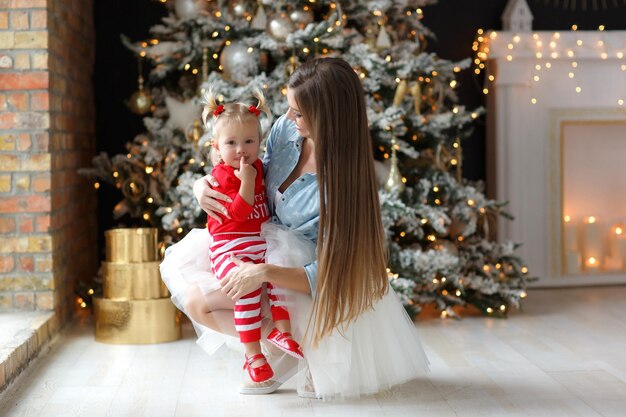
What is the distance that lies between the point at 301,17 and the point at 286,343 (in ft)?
6.54

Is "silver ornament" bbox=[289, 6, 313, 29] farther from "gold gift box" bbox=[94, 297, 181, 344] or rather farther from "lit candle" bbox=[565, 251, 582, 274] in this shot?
"lit candle" bbox=[565, 251, 582, 274]

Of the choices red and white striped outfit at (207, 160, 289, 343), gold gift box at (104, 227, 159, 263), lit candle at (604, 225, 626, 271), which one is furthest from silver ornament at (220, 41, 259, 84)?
lit candle at (604, 225, 626, 271)

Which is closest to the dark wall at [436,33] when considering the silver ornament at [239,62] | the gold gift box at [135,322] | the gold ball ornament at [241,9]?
the gold ball ornament at [241,9]

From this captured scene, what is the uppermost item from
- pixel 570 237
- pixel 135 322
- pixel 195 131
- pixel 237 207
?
pixel 195 131

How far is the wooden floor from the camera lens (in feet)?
9.41

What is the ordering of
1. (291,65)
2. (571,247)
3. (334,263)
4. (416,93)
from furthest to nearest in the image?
(571,247), (416,93), (291,65), (334,263)

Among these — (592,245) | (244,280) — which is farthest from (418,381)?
(592,245)

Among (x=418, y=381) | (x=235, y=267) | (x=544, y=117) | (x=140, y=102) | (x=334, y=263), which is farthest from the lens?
(x=544, y=117)

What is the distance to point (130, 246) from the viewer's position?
13.0ft

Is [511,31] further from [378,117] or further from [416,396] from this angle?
[416,396]

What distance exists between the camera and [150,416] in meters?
2.81

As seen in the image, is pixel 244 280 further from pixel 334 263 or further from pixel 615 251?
pixel 615 251

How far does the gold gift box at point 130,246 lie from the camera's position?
3.97m

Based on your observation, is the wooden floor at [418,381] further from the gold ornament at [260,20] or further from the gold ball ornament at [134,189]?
the gold ornament at [260,20]
